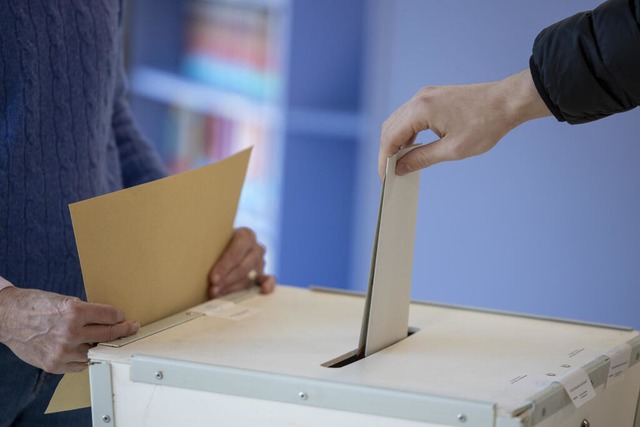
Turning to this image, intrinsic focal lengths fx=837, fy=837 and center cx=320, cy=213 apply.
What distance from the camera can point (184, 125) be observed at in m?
3.33

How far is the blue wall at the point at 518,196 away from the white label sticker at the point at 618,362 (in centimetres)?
75

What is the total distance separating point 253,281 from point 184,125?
6.86ft

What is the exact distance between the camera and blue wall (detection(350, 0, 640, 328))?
175 cm

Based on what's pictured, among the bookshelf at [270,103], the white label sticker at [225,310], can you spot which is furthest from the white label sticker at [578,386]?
the bookshelf at [270,103]

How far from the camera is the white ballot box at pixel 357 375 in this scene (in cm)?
81

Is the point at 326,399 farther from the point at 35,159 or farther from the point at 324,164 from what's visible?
the point at 324,164

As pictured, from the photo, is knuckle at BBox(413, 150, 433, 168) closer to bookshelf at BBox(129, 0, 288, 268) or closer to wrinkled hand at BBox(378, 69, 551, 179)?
wrinkled hand at BBox(378, 69, 551, 179)

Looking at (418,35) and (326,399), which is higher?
(418,35)

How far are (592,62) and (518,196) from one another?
3.46 feet

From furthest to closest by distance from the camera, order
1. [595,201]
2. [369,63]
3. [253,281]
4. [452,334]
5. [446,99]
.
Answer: [369,63] → [595,201] → [253,281] → [452,334] → [446,99]

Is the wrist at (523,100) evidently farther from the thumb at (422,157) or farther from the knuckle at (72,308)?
the knuckle at (72,308)

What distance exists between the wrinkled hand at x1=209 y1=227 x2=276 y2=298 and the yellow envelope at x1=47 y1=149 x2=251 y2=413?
0.04 ft

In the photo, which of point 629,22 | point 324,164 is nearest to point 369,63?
point 324,164

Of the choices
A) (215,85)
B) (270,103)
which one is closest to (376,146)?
(270,103)
